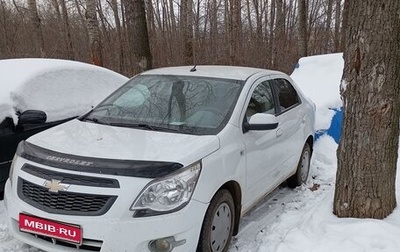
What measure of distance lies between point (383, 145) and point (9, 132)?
3.58 metres

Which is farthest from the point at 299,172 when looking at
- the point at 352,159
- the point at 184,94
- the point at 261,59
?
the point at 261,59

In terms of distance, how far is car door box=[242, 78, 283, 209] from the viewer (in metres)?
3.55

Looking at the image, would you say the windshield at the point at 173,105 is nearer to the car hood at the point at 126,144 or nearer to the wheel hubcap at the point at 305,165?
the car hood at the point at 126,144

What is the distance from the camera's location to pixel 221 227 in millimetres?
3117

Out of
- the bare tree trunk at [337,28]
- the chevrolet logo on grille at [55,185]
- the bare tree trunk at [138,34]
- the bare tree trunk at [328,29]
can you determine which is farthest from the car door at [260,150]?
the bare tree trunk at [328,29]

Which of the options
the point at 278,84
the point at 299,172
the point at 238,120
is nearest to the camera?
the point at 238,120

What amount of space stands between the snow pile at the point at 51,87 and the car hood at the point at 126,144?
1.05 metres

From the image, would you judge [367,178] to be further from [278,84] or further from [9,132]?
[9,132]

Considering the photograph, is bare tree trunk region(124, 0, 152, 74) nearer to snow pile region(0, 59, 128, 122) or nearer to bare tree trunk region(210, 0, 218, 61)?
snow pile region(0, 59, 128, 122)

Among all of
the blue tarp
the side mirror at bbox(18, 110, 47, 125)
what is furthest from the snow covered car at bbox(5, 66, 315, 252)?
the blue tarp

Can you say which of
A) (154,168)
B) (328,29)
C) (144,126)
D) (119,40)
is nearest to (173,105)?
(144,126)

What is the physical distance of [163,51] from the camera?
64.6 feet

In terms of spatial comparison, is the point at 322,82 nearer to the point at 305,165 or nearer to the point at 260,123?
the point at 305,165

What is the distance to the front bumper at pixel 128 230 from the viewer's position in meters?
2.51
